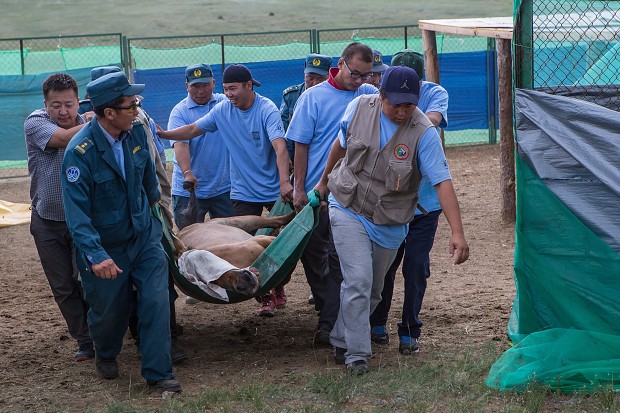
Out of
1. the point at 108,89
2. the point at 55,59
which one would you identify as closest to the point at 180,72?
the point at 55,59

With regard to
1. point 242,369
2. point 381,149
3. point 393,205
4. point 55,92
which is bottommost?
point 242,369

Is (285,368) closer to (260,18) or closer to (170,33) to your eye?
(170,33)

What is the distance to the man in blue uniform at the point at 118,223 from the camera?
526 centimetres

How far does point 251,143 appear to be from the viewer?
7273mm

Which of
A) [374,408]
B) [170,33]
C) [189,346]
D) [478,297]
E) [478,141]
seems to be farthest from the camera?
[170,33]

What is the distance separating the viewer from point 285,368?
6.09m

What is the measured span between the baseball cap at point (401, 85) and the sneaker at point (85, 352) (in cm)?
267

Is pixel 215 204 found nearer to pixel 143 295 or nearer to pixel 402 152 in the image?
pixel 143 295

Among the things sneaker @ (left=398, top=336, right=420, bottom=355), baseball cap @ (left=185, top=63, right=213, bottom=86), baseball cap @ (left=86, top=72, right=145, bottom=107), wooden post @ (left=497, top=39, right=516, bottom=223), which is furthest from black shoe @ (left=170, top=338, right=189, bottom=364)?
wooden post @ (left=497, top=39, right=516, bottom=223)

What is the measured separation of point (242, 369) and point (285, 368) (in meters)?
0.29

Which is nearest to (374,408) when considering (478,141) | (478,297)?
(478,297)

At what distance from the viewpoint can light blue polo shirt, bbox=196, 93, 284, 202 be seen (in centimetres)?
720

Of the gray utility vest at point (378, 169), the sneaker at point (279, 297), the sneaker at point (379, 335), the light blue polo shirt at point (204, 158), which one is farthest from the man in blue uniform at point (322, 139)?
the light blue polo shirt at point (204, 158)

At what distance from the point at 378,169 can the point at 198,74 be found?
9.25 ft
